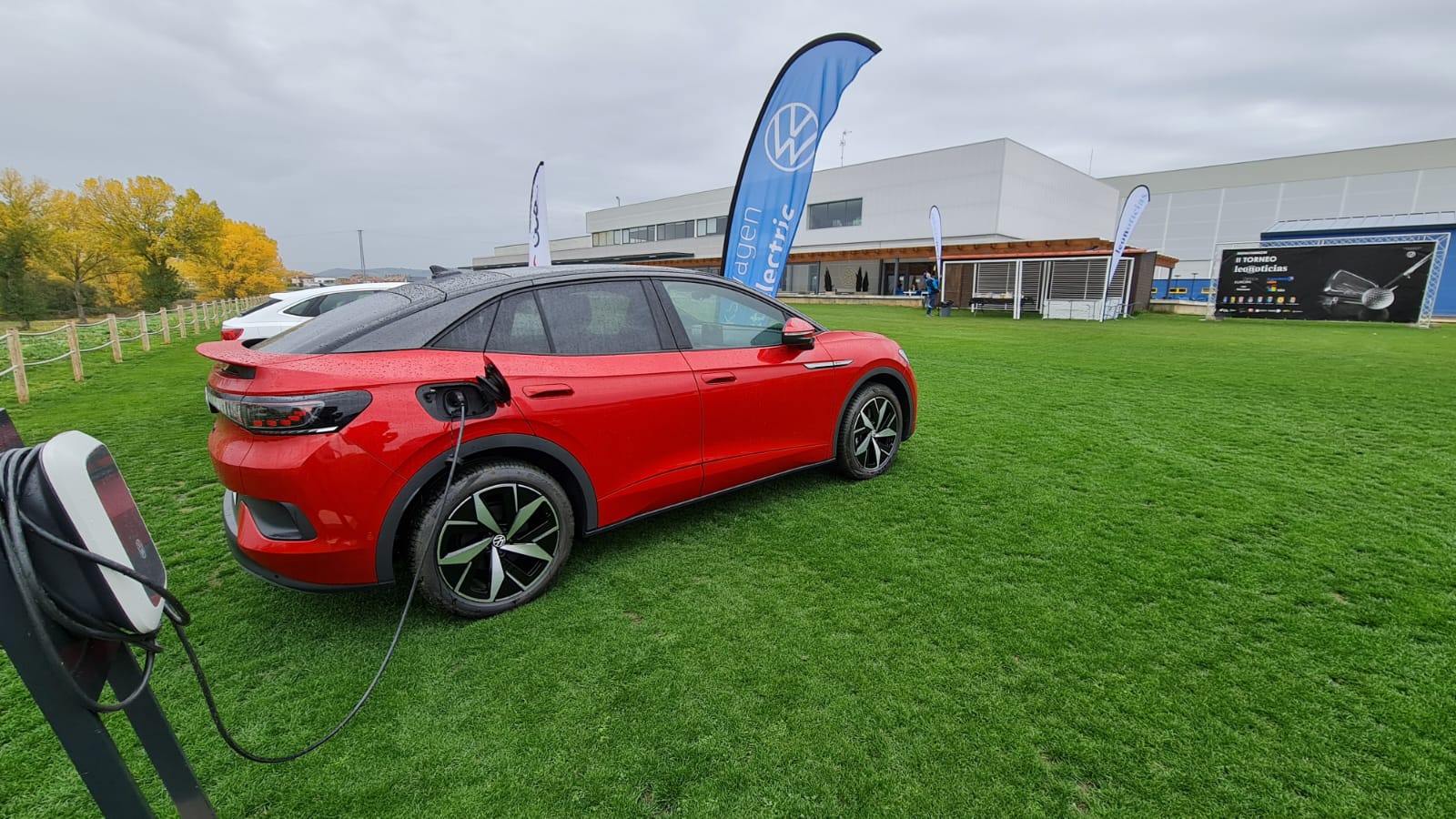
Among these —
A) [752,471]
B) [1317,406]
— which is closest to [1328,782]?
[752,471]

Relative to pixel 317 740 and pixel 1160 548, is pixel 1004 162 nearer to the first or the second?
pixel 1160 548

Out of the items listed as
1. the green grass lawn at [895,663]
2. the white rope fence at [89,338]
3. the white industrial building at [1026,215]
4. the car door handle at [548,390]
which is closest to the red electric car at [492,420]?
the car door handle at [548,390]

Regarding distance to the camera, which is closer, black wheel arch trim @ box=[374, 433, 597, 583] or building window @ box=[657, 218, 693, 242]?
black wheel arch trim @ box=[374, 433, 597, 583]

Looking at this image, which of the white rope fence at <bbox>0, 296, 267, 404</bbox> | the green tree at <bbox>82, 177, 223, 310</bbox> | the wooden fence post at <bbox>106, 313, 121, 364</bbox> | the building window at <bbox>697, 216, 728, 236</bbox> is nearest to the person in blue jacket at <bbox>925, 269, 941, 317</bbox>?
the white rope fence at <bbox>0, 296, 267, 404</bbox>

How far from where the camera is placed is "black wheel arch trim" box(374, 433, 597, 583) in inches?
96.7

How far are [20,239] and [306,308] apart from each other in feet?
173

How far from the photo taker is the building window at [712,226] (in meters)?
50.2

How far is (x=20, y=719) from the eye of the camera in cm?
217

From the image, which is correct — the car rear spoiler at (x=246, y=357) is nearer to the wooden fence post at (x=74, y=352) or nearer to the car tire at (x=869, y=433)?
the car tire at (x=869, y=433)

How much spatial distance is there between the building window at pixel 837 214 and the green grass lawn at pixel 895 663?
39125mm

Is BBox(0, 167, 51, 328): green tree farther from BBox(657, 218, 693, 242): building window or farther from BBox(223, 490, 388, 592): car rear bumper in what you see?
BBox(223, 490, 388, 592): car rear bumper

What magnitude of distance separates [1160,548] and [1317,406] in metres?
5.26

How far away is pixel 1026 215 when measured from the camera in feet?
120

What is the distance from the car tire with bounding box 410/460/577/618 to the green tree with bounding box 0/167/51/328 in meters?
58.9
